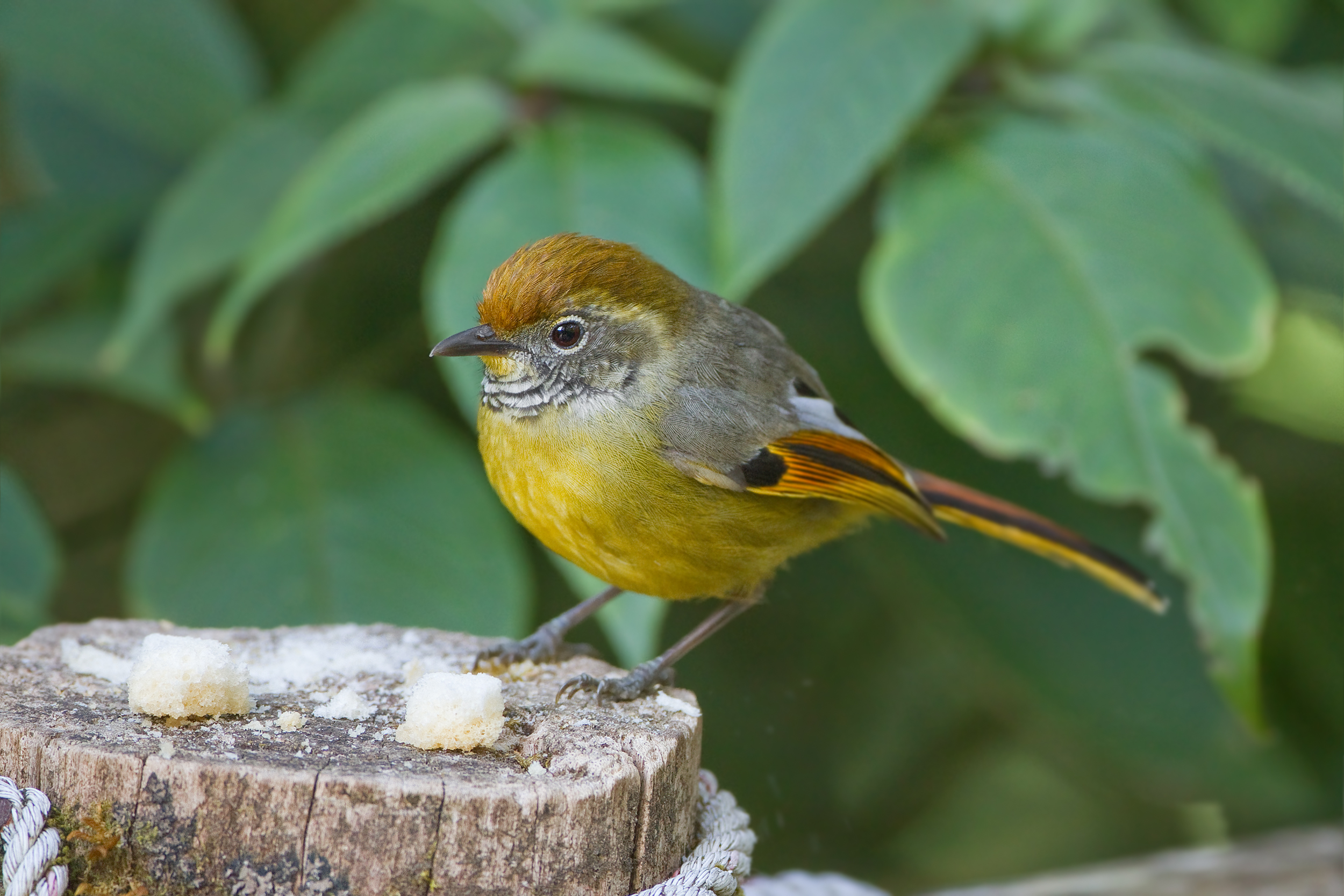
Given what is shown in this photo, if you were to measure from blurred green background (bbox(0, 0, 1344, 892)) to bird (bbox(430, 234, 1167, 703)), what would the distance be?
0.61 meters

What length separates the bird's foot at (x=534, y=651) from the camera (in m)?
2.60

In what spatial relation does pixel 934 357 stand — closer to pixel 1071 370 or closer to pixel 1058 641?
pixel 1071 370

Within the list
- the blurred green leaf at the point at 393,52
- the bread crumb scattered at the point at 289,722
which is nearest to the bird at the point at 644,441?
the bread crumb scattered at the point at 289,722

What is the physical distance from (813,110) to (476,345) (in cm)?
147

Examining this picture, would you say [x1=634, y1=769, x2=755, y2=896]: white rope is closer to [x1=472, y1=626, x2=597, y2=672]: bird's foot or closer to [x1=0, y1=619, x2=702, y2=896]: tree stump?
[x1=0, y1=619, x2=702, y2=896]: tree stump

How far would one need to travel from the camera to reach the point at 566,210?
3.60 metres

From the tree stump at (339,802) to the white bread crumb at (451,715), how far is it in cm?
2

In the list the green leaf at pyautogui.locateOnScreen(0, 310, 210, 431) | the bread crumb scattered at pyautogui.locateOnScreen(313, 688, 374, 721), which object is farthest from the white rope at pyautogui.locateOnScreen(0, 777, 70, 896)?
the green leaf at pyautogui.locateOnScreen(0, 310, 210, 431)

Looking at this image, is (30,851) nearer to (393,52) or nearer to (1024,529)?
(1024,529)

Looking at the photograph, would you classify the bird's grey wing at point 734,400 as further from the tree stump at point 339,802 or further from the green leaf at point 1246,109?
the green leaf at point 1246,109

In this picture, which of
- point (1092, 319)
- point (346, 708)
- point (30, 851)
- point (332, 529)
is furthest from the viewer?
point (332, 529)

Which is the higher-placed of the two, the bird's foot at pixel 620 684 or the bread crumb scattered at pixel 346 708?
the bread crumb scattered at pixel 346 708

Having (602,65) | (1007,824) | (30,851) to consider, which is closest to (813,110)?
(602,65)

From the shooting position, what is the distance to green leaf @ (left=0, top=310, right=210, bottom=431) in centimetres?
387
